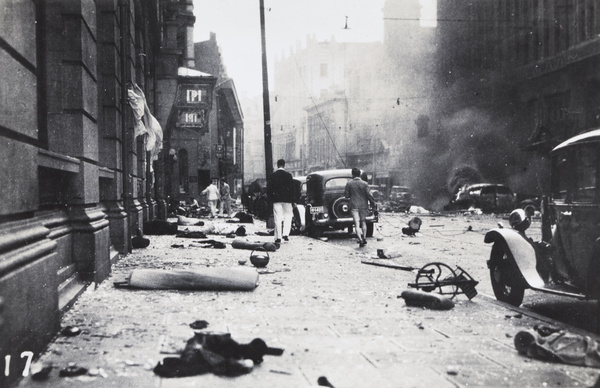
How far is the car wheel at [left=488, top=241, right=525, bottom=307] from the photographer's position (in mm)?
6793

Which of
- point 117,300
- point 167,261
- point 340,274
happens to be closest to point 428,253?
point 340,274

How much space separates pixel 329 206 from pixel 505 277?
10353 millimetres

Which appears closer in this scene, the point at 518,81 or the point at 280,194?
the point at 280,194

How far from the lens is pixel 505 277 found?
278 inches

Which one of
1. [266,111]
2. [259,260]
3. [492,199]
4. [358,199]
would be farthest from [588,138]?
[492,199]

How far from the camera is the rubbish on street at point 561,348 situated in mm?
4352

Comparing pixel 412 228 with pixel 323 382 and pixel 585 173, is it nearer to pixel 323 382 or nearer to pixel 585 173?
pixel 585 173

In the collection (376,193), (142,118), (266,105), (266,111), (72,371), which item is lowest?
(72,371)

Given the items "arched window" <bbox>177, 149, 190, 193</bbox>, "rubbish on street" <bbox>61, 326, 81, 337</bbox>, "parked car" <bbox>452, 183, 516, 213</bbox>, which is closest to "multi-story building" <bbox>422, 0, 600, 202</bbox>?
"parked car" <bbox>452, 183, 516, 213</bbox>

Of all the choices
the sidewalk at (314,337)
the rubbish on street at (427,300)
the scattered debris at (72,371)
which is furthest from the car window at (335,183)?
the scattered debris at (72,371)

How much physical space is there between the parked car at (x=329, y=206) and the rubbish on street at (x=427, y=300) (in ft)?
33.7

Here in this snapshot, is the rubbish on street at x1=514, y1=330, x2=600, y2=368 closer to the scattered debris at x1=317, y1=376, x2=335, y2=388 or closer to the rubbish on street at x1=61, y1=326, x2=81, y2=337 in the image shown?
the scattered debris at x1=317, y1=376, x2=335, y2=388

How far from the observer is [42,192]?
19.2 ft

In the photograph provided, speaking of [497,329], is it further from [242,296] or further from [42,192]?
[42,192]
